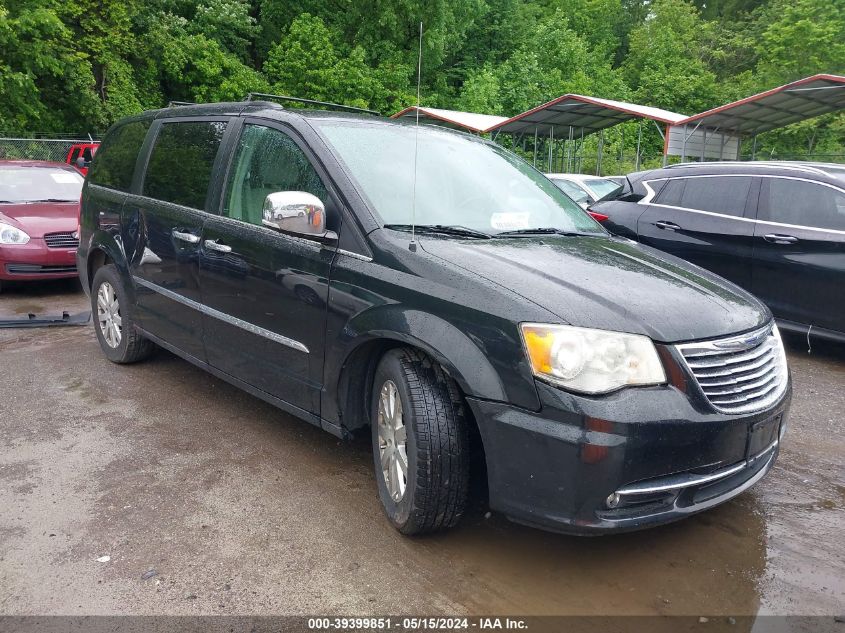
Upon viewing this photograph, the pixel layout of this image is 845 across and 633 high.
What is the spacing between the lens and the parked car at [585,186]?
10928mm

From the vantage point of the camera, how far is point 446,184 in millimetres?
3658

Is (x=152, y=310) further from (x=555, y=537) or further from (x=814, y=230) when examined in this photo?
(x=814, y=230)

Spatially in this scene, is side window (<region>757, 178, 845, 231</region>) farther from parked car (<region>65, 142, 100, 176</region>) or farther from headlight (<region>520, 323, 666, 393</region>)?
parked car (<region>65, 142, 100, 176</region>)

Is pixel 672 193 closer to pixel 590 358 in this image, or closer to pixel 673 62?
pixel 590 358

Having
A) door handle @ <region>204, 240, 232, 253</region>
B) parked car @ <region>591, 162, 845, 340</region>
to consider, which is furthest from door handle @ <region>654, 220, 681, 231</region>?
door handle @ <region>204, 240, 232, 253</region>

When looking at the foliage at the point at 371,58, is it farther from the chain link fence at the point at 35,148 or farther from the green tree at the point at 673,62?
the chain link fence at the point at 35,148

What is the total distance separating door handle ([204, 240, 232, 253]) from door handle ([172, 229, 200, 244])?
0.39 feet

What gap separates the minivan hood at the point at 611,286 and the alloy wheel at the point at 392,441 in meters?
0.64

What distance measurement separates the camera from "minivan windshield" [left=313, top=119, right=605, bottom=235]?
3.42m

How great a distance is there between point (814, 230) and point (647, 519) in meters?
4.28

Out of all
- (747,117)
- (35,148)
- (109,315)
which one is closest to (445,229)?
(109,315)

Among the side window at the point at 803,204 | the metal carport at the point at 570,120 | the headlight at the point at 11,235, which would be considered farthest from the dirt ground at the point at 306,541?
the metal carport at the point at 570,120

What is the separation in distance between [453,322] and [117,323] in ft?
11.3

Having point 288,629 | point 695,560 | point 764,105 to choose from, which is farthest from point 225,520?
point 764,105
